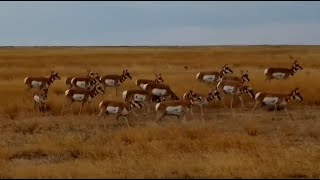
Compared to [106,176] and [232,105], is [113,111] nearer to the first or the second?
[232,105]

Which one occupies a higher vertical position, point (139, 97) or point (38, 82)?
point (38, 82)

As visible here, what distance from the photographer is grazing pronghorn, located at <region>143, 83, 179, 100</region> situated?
21.4 m

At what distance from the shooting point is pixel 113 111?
17688mm

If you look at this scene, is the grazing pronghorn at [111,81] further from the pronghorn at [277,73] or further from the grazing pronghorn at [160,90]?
the pronghorn at [277,73]

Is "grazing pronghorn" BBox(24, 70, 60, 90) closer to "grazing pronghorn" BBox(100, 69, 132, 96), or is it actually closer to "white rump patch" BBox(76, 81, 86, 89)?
"white rump patch" BBox(76, 81, 86, 89)

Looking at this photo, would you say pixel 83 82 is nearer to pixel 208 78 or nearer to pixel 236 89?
pixel 208 78

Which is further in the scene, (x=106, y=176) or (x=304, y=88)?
(x=304, y=88)

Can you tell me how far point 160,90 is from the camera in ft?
70.6

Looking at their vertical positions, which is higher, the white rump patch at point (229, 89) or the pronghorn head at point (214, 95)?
the white rump patch at point (229, 89)

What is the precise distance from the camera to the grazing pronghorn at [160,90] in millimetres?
21359

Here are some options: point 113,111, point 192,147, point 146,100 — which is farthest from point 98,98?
point 192,147

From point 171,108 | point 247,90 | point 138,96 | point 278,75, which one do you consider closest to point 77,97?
point 138,96

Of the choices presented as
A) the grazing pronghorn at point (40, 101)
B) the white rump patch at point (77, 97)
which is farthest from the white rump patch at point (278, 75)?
the grazing pronghorn at point (40, 101)

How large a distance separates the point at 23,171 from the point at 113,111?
8823 millimetres
